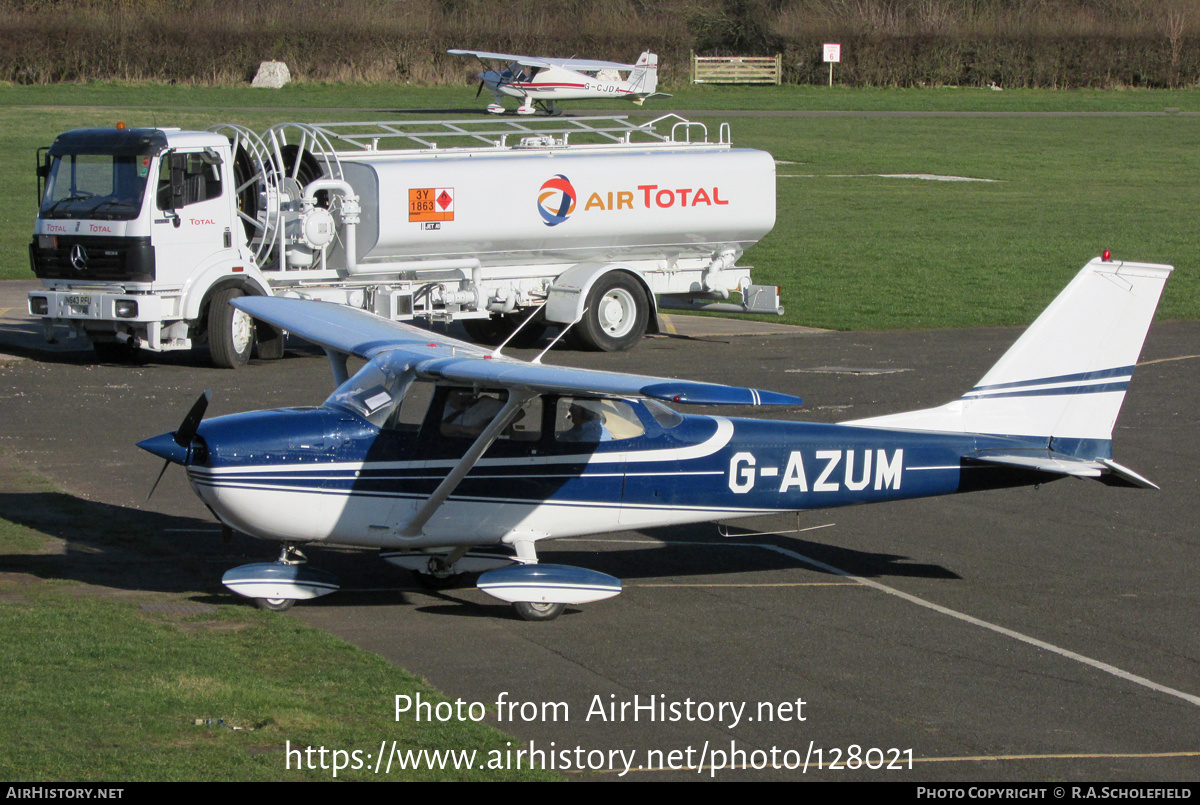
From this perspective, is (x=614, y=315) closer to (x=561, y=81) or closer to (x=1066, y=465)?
(x=1066, y=465)

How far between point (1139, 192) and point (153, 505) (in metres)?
36.4

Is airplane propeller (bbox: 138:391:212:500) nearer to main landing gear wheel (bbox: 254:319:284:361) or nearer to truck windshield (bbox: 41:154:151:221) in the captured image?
truck windshield (bbox: 41:154:151:221)

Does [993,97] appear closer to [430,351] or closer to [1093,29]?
[1093,29]

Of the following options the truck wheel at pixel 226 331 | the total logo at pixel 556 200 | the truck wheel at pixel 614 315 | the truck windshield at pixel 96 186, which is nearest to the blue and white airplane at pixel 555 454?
the truck wheel at pixel 226 331

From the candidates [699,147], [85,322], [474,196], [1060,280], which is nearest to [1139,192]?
[1060,280]

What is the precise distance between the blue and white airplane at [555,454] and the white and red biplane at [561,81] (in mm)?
47769

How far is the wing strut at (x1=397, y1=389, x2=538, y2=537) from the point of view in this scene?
374 inches

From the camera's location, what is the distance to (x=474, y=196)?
20.9 m

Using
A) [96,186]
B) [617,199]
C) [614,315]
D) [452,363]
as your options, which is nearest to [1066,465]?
[452,363]

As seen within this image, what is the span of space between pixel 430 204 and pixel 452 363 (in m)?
11.7

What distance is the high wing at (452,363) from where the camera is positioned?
813 centimetres

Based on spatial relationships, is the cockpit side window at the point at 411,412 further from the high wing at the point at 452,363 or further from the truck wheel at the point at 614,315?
the truck wheel at the point at 614,315

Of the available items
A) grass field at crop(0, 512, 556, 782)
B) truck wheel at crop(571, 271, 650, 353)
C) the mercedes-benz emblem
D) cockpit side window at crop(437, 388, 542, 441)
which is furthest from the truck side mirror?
cockpit side window at crop(437, 388, 542, 441)

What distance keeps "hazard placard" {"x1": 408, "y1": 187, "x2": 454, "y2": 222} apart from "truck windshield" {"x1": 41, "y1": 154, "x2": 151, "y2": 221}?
12.0 ft
